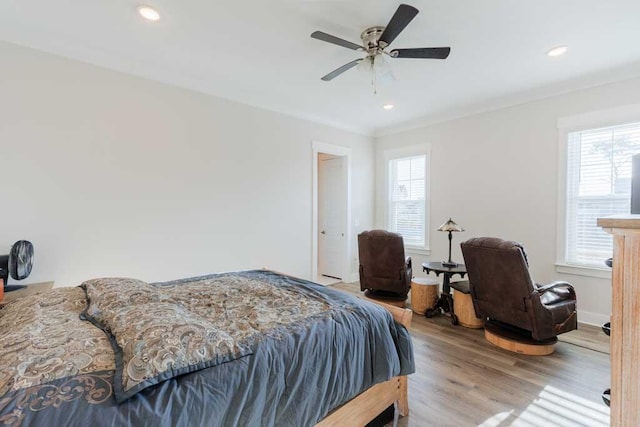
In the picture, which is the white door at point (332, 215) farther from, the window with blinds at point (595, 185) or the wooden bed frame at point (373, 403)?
the wooden bed frame at point (373, 403)

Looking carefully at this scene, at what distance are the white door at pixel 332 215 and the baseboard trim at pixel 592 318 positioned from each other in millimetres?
3297

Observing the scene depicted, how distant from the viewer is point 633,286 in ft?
2.91

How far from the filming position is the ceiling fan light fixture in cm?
Result: 275

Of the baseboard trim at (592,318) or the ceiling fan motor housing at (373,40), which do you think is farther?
the baseboard trim at (592,318)

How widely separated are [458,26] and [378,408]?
9.41 ft

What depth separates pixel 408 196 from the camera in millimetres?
5285

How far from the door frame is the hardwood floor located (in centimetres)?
210

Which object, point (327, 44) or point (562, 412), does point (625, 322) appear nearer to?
point (562, 412)

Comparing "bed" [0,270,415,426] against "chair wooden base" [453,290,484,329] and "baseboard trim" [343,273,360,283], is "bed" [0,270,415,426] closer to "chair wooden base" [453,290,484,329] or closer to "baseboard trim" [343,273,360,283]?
"chair wooden base" [453,290,484,329]

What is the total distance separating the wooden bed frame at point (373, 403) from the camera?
154 cm

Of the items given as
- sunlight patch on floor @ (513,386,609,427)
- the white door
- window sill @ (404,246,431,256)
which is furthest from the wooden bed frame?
the white door

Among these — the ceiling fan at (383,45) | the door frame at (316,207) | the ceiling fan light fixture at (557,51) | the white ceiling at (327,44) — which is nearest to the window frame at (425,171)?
the door frame at (316,207)

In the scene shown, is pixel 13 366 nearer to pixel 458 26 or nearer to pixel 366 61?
pixel 366 61

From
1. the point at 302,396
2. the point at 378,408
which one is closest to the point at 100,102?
the point at 302,396
